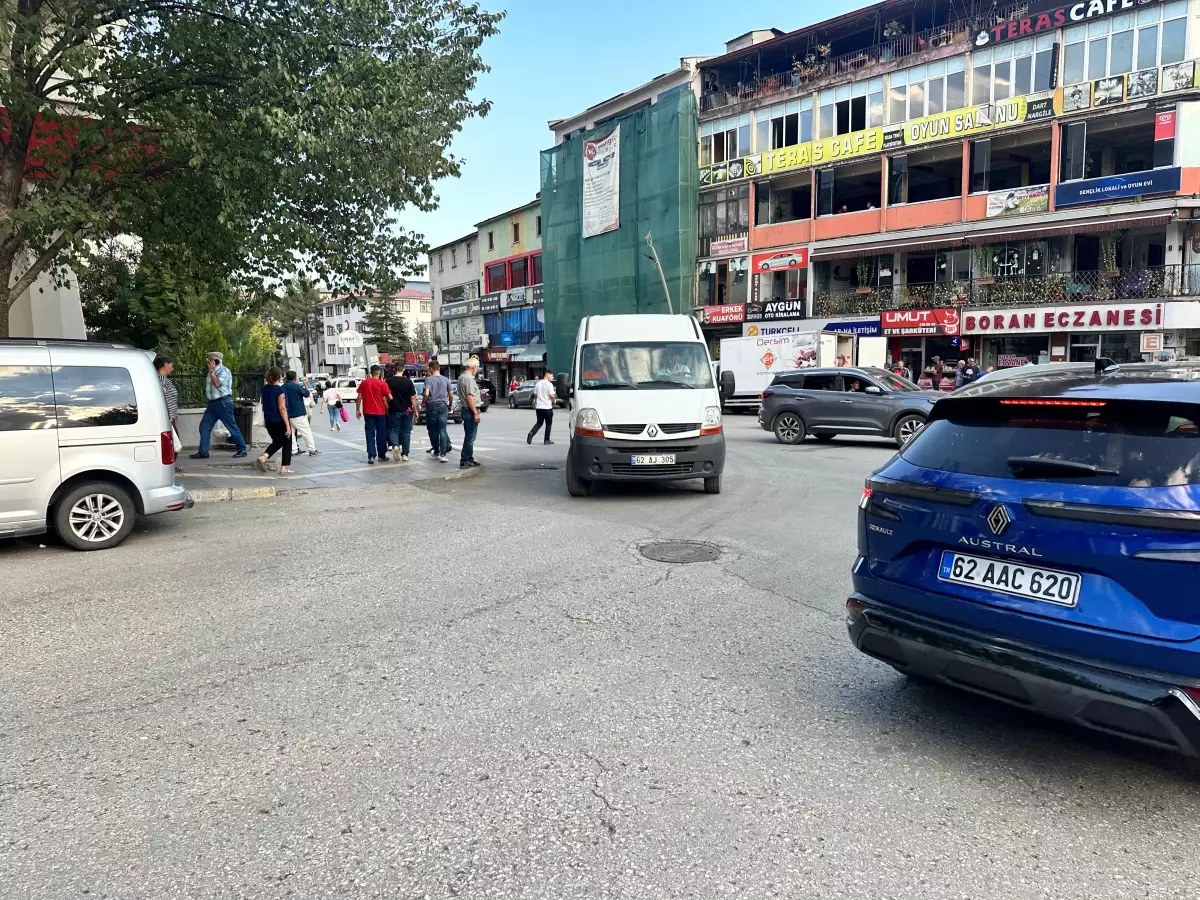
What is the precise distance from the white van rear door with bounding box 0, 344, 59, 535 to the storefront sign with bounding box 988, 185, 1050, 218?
31.3m

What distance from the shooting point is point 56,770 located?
10.6 ft

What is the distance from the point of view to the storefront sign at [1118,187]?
25.4 meters

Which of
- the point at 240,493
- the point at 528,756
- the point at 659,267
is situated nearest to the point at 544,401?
the point at 240,493

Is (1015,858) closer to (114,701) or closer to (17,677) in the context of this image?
(114,701)

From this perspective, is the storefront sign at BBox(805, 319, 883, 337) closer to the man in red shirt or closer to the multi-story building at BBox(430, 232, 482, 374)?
the man in red shirt

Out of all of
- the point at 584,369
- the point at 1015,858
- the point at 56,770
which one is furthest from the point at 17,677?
the point at 584,369

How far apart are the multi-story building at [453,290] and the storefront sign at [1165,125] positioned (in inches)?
1787

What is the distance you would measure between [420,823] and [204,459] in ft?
42.7

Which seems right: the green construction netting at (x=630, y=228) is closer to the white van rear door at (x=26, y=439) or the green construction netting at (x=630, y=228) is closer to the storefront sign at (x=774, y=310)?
the storefront sign at (x=774, y=310)

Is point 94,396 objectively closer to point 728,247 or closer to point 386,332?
point 728,247

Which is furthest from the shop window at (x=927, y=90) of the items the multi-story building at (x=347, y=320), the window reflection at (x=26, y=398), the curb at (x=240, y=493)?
the multi-story building at (x=347, y=320)

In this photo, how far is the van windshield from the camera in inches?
398

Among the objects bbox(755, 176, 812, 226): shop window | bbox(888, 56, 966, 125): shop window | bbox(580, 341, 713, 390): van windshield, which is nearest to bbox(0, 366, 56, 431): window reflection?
bbox(580, 341, 713, 390): van windshield

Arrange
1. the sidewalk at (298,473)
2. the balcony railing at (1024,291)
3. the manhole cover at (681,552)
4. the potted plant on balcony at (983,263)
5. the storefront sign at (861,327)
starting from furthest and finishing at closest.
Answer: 1. the storefront sign at (861,327)
2. the potted plant on balcony at (983,263)
3. the balcony railing at (1024,291)
4. the sidewalk at (298,473)
5. the manhole cover at (681,552)
